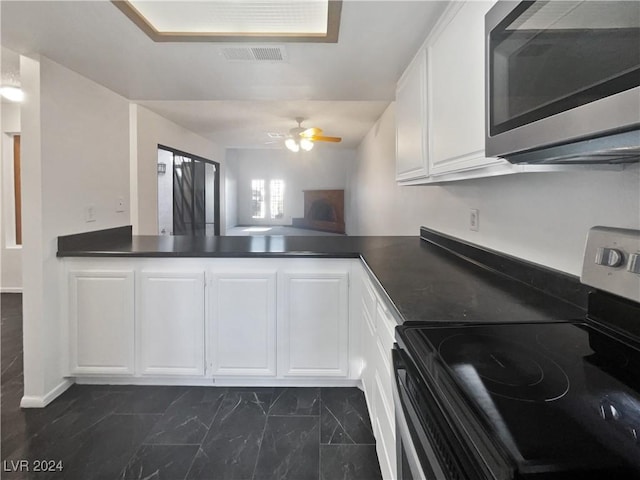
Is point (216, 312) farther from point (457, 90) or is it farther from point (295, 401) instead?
point (457, 90)

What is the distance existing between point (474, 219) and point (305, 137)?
11.0ft

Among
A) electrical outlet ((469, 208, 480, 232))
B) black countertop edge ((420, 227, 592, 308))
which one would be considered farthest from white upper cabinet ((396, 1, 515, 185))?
black countertop edge ((420, 227, 592, 308))

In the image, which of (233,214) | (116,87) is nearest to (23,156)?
(116,87)

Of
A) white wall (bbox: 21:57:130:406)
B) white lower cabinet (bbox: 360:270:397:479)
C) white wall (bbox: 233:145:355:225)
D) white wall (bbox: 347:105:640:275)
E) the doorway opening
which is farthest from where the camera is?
white wall (bbox: 233:145:355:225)

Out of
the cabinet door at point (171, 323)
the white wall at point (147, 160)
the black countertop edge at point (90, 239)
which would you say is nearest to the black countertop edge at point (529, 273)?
the cabinet door at point (171, 323)

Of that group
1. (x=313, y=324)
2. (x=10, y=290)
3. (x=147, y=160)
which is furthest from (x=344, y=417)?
(x=10, y=290)

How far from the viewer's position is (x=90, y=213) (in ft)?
8.39

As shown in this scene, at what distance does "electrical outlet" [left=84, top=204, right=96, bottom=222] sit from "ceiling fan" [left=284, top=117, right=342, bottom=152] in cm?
291

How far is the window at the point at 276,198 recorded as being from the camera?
9.59 metres

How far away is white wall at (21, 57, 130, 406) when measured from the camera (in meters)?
2.12

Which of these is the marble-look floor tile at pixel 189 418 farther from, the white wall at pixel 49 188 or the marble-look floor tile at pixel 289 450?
the white wall at pixel 49 188

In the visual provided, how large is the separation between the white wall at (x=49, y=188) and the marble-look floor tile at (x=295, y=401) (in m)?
1.46

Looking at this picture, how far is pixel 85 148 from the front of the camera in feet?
8.18

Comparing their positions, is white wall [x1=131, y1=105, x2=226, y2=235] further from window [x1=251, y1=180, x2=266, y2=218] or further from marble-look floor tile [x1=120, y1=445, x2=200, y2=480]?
window [x1=251, y1=180, x2=266, y2=218]
